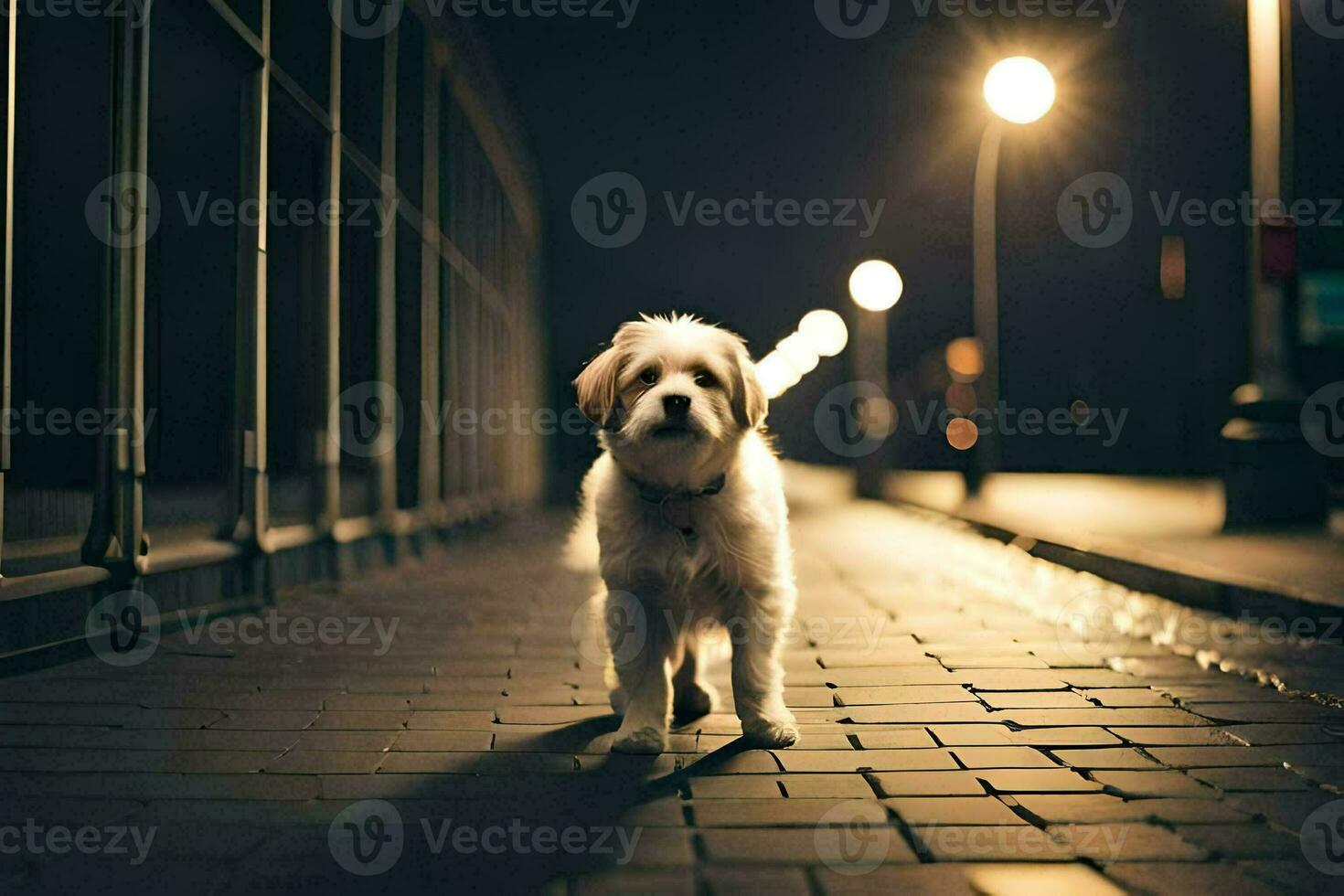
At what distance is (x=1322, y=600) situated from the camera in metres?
6.14

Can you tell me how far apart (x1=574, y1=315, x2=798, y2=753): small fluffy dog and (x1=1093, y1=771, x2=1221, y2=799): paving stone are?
1.03 meters

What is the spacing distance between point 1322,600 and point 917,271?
55049 millimetres

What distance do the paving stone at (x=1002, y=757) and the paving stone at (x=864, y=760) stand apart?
54mm

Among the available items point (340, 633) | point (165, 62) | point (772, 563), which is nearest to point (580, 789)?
point (772, 563)

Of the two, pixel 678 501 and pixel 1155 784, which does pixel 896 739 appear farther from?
pixel 678 501

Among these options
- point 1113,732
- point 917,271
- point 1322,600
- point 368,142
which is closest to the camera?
point 1113,732

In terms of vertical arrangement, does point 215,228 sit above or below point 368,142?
below

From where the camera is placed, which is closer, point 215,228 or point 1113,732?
point 1113,732

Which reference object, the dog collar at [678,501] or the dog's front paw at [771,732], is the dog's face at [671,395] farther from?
the dog's front paw at [771,732]

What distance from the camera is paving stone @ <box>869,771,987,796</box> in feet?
11.3

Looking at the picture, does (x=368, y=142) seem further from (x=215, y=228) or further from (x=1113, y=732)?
(x=1113, y=732)

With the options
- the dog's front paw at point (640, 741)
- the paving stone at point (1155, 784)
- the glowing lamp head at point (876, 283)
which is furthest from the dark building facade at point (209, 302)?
the glowing lamp head at point (876, 283)

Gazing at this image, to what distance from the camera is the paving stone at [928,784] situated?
345 centimetres

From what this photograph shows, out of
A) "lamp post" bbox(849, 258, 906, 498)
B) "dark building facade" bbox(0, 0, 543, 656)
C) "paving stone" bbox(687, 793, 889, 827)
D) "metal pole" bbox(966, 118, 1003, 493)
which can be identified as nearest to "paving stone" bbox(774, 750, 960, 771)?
"paving stone" bbox(687, 793, 889, 827)
